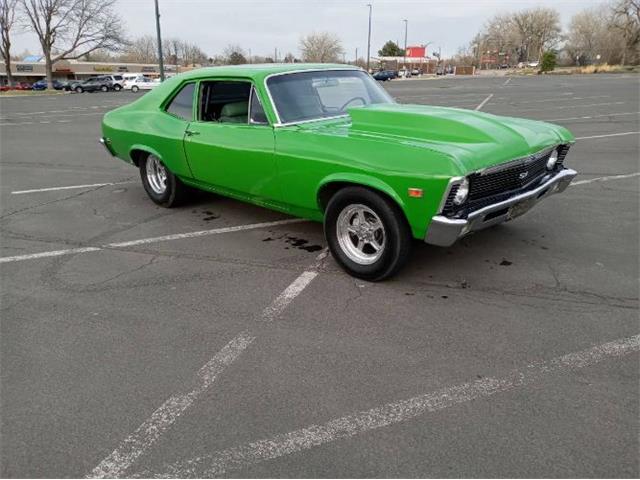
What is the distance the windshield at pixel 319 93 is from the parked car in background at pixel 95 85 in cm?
5068

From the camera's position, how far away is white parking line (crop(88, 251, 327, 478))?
7.50ft

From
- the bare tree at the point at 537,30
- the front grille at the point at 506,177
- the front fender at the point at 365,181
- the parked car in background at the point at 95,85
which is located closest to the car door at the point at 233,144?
the front fender at the point at 365,181

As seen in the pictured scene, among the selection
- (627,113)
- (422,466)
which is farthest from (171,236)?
(627,113)

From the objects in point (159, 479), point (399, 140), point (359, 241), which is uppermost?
point (399, 140)

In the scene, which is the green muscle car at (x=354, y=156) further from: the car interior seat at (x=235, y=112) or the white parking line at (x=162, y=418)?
the white parking line at (x=162, y=418)

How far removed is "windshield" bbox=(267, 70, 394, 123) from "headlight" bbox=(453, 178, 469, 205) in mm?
1738

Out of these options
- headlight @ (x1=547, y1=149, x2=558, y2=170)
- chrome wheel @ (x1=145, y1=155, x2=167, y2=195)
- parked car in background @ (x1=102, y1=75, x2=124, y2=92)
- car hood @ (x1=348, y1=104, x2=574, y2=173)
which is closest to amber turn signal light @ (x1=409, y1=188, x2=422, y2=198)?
car hood @ (x1=348, y1=104, x2=574, y2=173)

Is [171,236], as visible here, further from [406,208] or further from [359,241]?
[406,208]

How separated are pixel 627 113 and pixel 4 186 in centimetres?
1746

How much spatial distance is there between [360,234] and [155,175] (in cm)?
341

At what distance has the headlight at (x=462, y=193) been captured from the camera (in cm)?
348

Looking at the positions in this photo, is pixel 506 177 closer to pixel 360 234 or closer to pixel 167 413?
pixel 360 234

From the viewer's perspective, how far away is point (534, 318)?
3.47 meters

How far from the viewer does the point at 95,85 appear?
49094 mm
